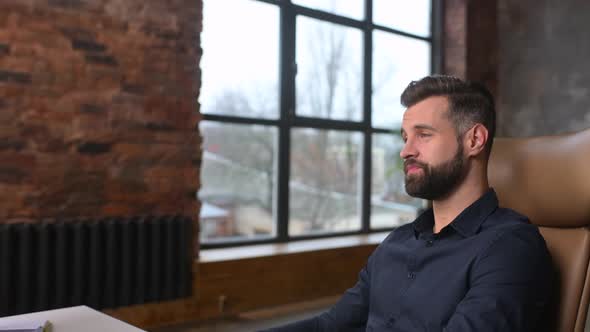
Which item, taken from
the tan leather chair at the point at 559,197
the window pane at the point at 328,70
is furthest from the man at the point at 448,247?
the window pane at the point at 328,70

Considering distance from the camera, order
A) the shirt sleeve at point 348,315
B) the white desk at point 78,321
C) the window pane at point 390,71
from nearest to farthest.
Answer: the white desk at point 78,321
the shirt sleeve at point 348,315
the window pane at point 390,71

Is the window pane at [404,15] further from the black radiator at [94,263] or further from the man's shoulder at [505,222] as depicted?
the man's shoulder at [505,222]

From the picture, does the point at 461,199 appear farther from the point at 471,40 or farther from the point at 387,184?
the point at 471,40

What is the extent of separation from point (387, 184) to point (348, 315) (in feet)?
12.1

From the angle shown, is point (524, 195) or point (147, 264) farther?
point (147, 264)

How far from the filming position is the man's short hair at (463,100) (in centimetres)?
150

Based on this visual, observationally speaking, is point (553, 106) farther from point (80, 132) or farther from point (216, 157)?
point (80, 132)

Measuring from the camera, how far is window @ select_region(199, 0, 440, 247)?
4117mm

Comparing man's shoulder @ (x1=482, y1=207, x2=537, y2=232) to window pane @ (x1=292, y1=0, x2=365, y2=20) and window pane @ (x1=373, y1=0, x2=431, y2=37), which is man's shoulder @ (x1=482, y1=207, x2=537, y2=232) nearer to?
window pane @ (x1=292, y1=0, x2=365, y2=20)

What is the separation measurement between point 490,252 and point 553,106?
464cm

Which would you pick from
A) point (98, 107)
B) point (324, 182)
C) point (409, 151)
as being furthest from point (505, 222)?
point (324, 182)

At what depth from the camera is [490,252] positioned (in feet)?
4.24

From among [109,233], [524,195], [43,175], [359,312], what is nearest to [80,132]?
[43,175]

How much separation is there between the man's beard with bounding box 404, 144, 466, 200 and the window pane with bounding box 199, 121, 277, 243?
2.64m
